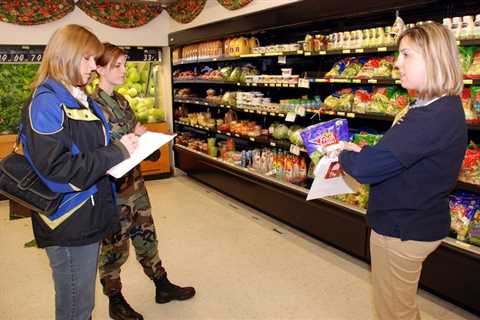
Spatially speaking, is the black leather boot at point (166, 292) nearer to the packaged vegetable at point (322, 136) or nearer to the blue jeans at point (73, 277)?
the blue jeans at point (73, 277)

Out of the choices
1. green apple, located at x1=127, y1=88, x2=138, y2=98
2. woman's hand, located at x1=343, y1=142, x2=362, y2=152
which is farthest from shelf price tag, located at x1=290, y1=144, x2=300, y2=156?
green apple, located at x1=127, y1=88, x2=138, y2=98

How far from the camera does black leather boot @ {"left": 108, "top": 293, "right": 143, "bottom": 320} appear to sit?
8.84 feet

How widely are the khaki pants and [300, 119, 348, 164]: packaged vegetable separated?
48cm

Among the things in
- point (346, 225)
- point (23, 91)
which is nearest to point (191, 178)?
point (23, 91)

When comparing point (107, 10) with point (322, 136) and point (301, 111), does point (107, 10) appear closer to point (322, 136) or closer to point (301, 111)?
point (301, 111)

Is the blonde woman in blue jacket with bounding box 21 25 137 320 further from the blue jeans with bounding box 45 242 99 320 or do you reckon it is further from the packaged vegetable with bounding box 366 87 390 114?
the packaged vegetable with bounding box 366 87 390 114

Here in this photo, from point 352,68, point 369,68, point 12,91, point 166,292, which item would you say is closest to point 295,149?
point 352,68

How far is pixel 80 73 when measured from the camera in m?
1.67

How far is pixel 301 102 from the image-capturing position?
411 cm

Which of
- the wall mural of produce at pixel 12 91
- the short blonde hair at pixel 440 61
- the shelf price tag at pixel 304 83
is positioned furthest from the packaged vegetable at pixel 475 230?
the wall mural of produce at pixel 12 91

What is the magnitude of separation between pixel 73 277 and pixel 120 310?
3.55 ft

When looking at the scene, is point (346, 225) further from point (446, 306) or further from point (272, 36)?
point (272, 36)

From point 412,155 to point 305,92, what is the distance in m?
3.14

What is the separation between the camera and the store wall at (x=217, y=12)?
4.28m
